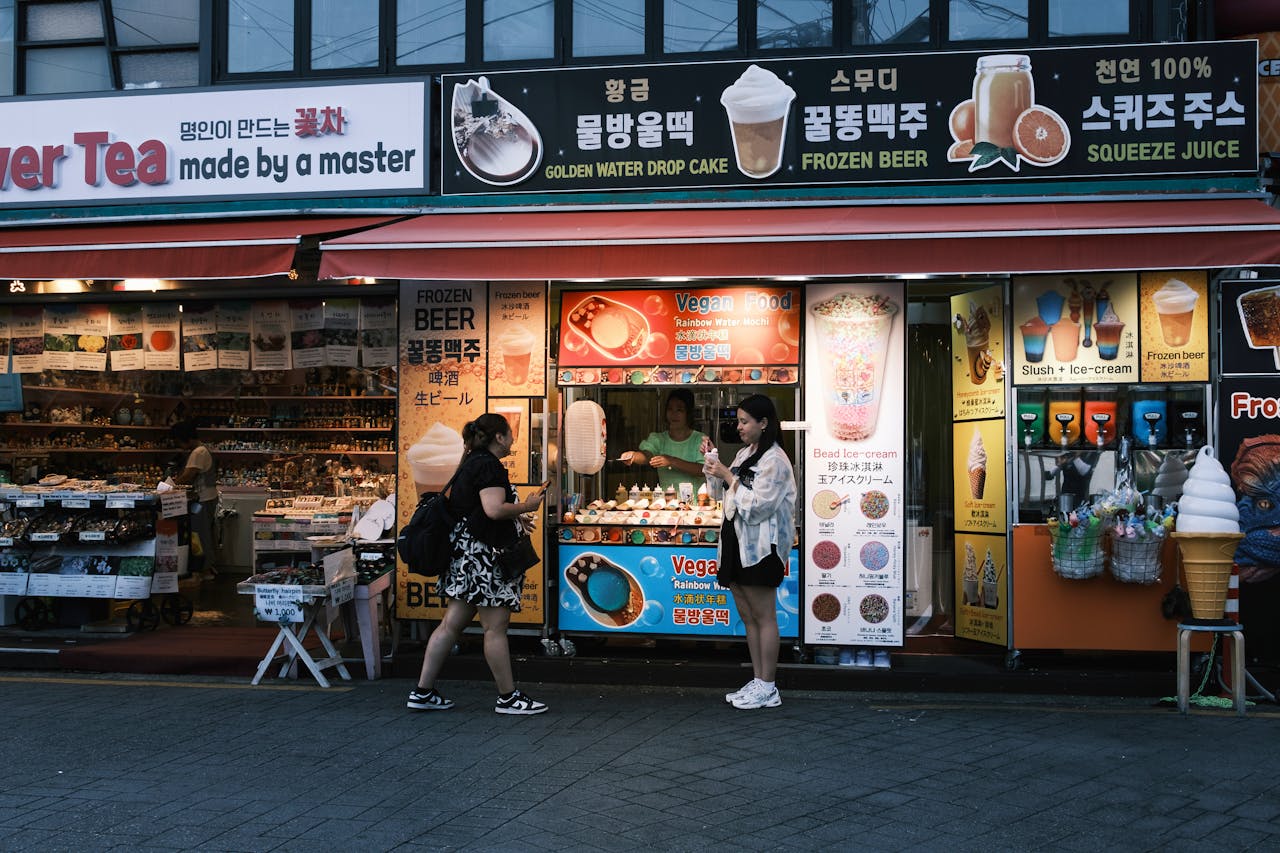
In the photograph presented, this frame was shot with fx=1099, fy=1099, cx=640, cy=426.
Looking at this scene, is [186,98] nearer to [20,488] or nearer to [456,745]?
[20,488]

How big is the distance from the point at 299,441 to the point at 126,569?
4195 millimetres

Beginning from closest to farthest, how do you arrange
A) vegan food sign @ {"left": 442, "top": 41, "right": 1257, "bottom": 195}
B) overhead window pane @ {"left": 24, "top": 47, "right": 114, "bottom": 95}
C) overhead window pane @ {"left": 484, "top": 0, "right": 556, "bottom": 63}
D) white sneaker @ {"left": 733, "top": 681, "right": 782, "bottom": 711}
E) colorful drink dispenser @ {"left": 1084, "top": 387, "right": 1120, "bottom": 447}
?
white sneaker @ {"left": 733, "top": 681, "right": 782, "bottom": 711}, vegan food sign @ {"left": 442, "top": 41, "right": 1257, "bottom": 195}, colorful drink dispenser @ {"left": 1084, "top": 387, "right": 1120, "bottom": 447}, overhead window pane @ {"left": 484, "top": 0, "right": 556, "bottom": 63}, overhead window pane @ {"left": 24, "top": 47, "right": 114, "bottom": 95}

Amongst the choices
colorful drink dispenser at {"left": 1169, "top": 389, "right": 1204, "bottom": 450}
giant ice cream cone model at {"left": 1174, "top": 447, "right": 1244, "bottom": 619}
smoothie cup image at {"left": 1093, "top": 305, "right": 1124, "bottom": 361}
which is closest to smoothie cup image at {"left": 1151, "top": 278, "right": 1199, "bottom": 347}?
smoothie cup image at {"left": 1093, "top": 305, "right": 1124, "bottom": 361}

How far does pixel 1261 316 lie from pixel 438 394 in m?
6.04

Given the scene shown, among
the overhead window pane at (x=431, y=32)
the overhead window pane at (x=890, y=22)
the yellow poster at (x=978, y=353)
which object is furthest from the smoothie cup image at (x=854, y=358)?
the overhead window pane at (x=431, y=32)

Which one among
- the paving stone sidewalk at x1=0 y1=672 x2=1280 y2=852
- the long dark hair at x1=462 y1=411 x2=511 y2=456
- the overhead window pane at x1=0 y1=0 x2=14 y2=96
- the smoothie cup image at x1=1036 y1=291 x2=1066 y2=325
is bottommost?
the paving stone sidewalk at x1=0 y1=672 x2=1280 y2=852

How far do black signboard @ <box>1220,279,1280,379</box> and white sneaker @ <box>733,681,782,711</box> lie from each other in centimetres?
397

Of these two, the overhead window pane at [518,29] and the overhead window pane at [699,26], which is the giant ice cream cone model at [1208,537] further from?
the overhead window pane at [518,29]

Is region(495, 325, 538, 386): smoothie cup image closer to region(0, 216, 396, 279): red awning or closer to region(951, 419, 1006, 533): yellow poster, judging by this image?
region(0, 216, 396, 279): red awning

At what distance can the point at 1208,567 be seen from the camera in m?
6.93

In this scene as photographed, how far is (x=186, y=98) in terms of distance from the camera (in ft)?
29.3

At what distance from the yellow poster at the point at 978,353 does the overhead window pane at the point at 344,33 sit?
5.16 m

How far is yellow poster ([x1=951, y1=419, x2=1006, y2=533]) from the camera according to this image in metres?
8.27

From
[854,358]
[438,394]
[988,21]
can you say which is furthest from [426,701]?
[988,21]
